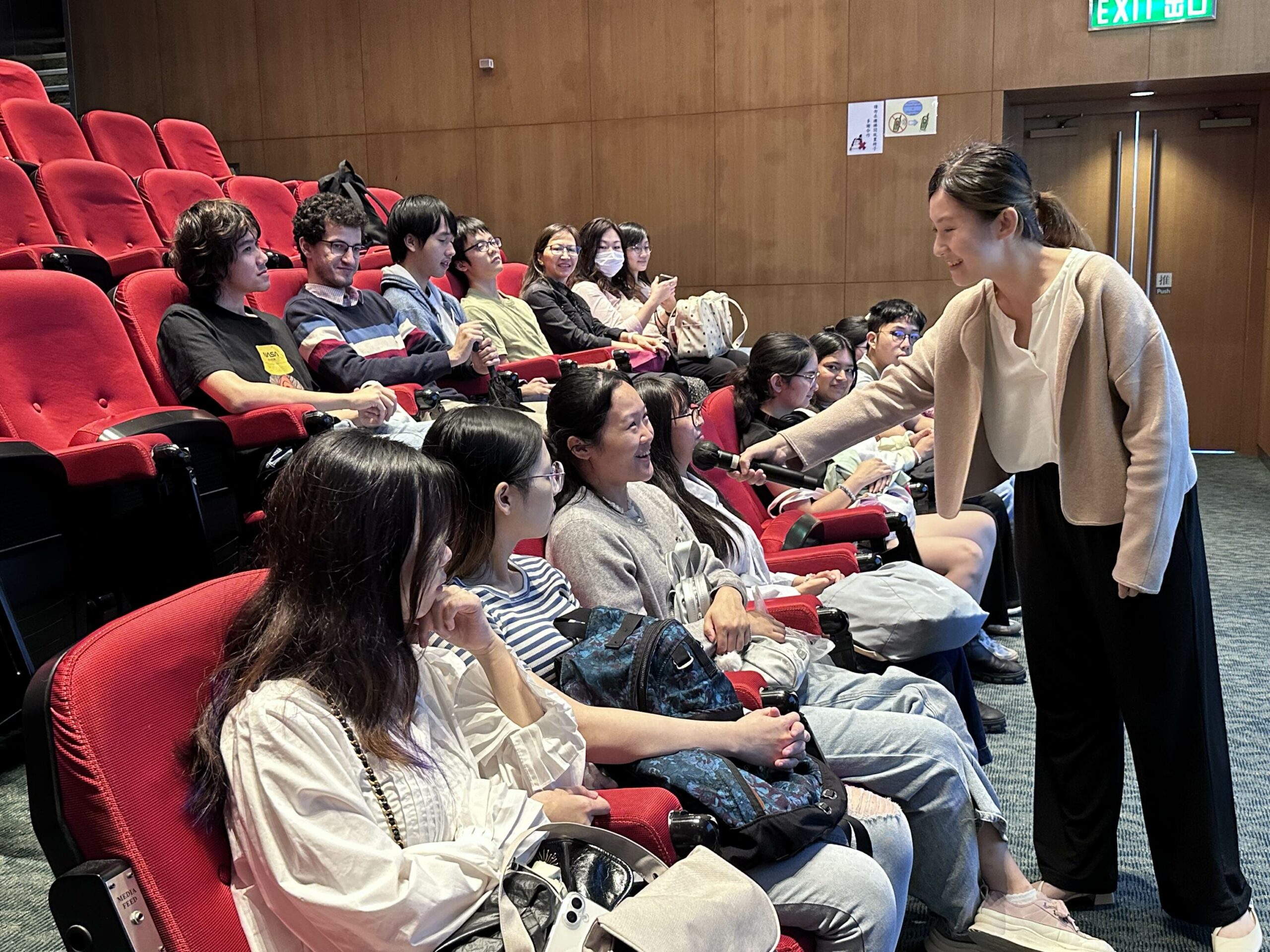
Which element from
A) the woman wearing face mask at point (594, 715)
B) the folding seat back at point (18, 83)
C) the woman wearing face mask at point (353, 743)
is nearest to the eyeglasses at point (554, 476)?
the woman wearing face mask at point (594, 715)

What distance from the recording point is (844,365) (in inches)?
142

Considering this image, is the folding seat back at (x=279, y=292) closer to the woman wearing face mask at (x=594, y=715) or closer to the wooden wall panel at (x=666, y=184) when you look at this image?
the woman wearing face mask at (x=594, y=715)

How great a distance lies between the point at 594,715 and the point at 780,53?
5832 millimetres

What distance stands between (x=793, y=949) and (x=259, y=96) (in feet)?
24.2

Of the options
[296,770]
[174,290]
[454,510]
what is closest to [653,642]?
[454,510]

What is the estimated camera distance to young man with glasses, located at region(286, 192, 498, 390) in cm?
298

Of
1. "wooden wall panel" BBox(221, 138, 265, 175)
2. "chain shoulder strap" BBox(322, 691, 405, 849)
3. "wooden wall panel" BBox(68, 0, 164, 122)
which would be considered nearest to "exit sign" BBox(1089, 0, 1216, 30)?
"wooden wall panel" BBox(221, 138, 265, 175)

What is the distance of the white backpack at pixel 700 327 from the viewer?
4.88 m

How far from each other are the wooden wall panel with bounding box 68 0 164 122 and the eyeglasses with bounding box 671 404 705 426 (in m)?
6.64

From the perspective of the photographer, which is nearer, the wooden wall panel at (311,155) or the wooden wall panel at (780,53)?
the wooden wall panel at (780,53)

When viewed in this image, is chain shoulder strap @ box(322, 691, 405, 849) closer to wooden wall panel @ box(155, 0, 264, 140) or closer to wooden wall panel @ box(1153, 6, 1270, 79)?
wooden wall panel @ box(1153, 6, 1270, 79)

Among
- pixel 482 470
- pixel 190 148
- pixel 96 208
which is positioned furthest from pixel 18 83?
pixel 482 470

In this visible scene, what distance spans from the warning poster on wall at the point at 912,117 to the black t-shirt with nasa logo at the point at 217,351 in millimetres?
Result: 4511

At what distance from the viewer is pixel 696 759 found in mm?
Answer: 1378
